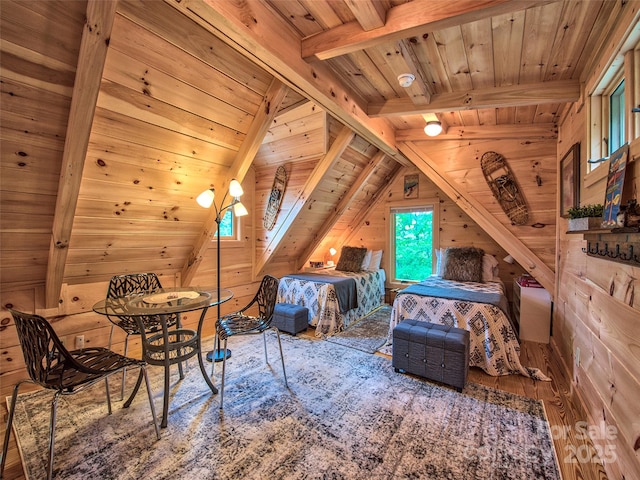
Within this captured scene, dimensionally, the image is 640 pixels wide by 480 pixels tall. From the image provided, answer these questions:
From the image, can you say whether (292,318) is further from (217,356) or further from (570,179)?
(570,179)

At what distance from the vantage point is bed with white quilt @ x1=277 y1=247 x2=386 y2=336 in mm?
3508

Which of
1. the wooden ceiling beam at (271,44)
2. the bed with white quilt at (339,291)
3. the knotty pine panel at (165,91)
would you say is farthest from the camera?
the bed with white quilt at (339,291)

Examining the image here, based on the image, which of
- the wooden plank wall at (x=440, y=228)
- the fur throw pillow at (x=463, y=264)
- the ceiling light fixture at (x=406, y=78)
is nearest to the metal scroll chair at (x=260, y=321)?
the ceiling light fixture at (x=406, y=78)

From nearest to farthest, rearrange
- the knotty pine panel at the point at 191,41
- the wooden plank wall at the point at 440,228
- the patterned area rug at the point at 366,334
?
the knotty pine panel at the point at 191,41, the patterned area rug at the point at 366,334, the wooden plank wall at the point at 440,228

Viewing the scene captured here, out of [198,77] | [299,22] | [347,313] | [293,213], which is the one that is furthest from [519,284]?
[198,77]

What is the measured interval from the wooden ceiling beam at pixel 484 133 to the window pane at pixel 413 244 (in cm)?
149

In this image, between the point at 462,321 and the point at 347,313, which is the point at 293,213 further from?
the point at 462,321

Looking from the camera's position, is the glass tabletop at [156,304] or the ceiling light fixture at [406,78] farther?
the ceiling light fixture at [406,78]

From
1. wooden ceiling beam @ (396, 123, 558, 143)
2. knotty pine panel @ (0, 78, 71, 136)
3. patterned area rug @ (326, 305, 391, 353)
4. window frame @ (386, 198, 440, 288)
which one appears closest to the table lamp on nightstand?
window frame @ (386, 198, 440, 288)

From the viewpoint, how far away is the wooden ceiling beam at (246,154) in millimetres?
2223

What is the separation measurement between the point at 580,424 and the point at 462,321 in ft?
3.25

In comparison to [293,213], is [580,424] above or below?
below

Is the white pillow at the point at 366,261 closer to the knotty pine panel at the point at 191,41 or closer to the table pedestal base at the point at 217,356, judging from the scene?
the table pedestal base at the point at 217,356

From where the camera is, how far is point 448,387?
89.4 inches
